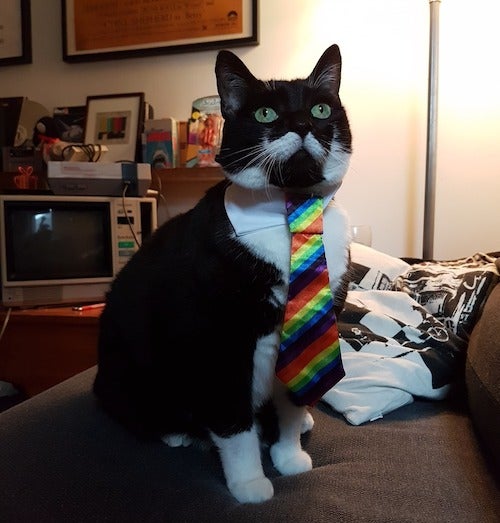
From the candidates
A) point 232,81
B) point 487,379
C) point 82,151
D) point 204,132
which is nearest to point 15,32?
point 82,151

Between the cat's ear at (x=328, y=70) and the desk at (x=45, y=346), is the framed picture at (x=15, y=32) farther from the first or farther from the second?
the cat's ear at (x=328, y=70)

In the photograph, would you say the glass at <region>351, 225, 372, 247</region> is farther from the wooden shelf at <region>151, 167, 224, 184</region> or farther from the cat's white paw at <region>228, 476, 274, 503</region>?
the cat's white paw at <region>228, 476, 274, 503</region>

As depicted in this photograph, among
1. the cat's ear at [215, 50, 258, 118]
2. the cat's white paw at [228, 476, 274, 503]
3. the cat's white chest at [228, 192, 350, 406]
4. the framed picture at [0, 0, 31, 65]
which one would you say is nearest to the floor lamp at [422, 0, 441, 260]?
the cat's white chest at [228, 192, 350, 406]

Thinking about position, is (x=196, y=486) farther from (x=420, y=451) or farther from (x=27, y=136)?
(x=27, y=136)

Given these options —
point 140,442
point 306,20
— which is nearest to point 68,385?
point 140,442

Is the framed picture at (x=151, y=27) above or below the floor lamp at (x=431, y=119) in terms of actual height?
above

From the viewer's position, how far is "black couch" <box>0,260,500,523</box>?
0.60 m

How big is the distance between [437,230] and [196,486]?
1364mm

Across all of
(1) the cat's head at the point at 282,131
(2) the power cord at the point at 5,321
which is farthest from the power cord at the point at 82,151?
(1) the cat's head at the point at 282,131

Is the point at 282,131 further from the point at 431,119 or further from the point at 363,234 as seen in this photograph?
Result: the point at 363,234

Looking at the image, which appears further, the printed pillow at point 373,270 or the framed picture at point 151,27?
the framed picture at point 151,27

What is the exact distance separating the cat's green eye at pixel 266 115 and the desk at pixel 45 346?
1.02m

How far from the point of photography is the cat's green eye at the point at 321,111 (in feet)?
2.05

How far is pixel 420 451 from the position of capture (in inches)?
28.9
